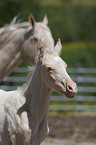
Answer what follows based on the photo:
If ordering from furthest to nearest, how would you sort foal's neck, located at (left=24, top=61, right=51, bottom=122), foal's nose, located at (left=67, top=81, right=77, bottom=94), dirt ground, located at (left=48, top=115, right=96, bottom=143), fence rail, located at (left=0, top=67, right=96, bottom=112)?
fence rail, located at (left=0, top=67, right=96, bottom=112), dirt ground, located at (left=48, top=115, right=96, bottom=143), foal's neck, located at (left=24, top=61, right=51, bottom=122), foal's nose, located at (left=67, top=81, right=77, bottom=94)

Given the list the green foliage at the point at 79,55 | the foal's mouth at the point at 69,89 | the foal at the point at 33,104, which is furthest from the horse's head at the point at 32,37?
the green foliage at the point at 79,55

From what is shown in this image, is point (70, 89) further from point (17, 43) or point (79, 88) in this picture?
point (79, 88)

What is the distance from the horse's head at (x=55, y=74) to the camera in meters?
2.81

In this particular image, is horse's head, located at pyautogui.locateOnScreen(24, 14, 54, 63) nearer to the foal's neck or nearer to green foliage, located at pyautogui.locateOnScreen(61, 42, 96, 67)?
the foal's neck

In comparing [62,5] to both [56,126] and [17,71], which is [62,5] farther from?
[56,126]

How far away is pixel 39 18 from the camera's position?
11828mm

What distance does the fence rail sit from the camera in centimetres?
1054

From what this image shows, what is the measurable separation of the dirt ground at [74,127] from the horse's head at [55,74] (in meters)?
3.73

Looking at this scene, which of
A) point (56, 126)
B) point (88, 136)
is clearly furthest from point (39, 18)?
point (88, 136)

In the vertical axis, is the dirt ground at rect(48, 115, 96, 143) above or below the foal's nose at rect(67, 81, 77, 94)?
below

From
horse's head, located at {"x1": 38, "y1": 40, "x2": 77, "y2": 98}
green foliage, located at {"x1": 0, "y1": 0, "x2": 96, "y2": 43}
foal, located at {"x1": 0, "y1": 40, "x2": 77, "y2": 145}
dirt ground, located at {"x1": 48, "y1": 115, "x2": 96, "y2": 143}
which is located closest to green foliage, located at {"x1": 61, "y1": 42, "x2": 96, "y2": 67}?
green foliage, located at {"x1": 0, "y1": 0, "x2": 96, "y2": 43}

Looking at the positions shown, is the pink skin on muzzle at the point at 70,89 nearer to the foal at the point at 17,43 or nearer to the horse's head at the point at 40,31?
the horse's head at the point at 40,31

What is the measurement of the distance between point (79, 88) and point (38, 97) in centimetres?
757

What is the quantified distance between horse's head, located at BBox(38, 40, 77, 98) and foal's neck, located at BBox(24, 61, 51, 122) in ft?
0.35
